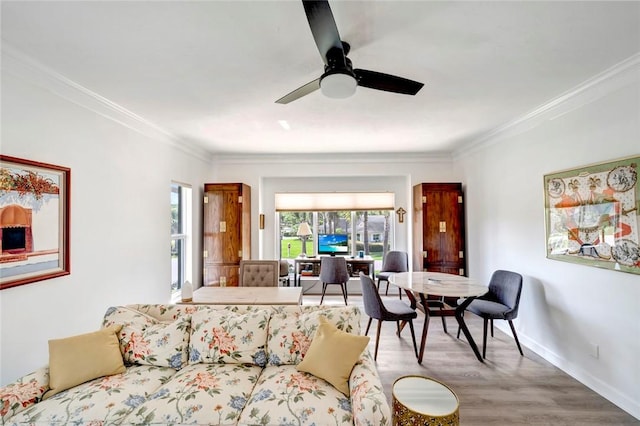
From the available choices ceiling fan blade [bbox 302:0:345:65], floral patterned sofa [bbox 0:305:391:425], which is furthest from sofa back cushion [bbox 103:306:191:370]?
ceiling fan blade [bbox 302:0:345:65]

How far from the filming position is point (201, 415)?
144cm

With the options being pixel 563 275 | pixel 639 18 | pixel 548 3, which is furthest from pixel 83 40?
pixel 563 275

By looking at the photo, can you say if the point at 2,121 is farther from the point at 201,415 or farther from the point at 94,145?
the point at 201,415

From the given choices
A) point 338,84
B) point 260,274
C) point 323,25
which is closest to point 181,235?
point 260,274

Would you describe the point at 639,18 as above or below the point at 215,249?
above

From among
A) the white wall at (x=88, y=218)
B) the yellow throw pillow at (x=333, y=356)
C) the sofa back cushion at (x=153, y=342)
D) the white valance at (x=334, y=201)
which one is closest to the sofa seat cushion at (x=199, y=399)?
the sofa back cushion at (x=153, y=342)

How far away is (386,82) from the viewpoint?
5.87 ft

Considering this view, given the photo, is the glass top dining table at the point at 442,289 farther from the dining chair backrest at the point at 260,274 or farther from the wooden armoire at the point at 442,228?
the dining chair backrest at the point at 260,274

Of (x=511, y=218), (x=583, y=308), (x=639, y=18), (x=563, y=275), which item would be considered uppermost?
(x=639, y=18)

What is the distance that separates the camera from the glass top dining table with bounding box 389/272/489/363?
2708mm

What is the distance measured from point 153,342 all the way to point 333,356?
4.09ft

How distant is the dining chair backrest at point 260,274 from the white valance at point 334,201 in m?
2.23

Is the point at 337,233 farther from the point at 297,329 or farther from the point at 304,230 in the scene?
the point at 297,329

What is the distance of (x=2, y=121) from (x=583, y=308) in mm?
4632
